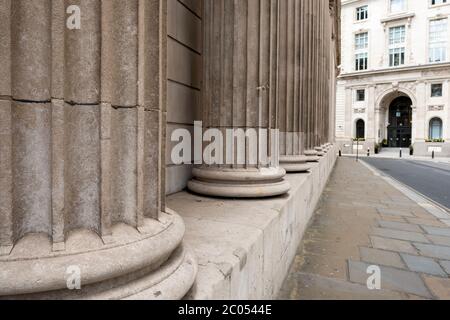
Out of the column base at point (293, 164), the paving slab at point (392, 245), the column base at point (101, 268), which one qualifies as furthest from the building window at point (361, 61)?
the column base at point (101, 268)

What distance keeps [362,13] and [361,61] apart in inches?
279

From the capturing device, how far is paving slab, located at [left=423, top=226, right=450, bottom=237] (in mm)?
5645

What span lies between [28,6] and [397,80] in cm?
5142

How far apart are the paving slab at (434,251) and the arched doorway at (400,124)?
52500 mm

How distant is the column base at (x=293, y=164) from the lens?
6.31 m

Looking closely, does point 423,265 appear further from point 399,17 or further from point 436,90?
point 399,17

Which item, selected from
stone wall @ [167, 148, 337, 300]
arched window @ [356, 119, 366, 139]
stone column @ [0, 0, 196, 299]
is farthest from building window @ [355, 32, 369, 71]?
stone column @ [0, 0, 196, 299]

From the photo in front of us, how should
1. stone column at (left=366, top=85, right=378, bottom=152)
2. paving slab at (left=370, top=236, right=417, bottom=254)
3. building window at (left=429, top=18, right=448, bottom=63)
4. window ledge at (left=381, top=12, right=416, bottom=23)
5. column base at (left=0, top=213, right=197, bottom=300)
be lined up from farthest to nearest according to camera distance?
stone column at (left=366, top=85, right=378, bottom=152) < window ledge at (left=381, top=12, right=416, bottom=23) < building window at (left=429, top=18, right=448, bottom=63) < paving slab at (left=370, top=236, right=417, bottom=254) < column base at (left=0, top=213, right=197, bottom=300)

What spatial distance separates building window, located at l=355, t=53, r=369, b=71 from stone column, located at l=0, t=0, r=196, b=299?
53.3 m

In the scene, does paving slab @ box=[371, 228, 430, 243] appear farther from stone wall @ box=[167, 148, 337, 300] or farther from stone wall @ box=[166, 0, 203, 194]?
stone wall @ box=[166, 0, 203, 194]

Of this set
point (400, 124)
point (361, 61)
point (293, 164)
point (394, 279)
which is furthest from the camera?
point (400, 124)

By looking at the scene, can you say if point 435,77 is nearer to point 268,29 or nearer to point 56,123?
point 268,29

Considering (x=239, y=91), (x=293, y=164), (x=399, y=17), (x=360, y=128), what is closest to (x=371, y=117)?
(x=360, y=128)

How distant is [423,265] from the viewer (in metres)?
4.19
